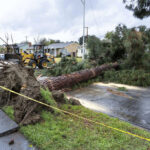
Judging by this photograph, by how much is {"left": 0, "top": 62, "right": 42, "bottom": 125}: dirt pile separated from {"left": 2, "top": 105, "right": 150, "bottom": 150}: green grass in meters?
0.20

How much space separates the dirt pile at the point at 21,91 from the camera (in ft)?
7.73

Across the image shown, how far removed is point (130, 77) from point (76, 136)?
5560 millimetres

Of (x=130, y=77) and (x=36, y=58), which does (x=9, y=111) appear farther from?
(x=36, y=58)

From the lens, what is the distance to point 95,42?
391 inches

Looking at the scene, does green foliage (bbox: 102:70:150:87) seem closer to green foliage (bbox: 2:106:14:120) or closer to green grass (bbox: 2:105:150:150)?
green grass (bbox: 2:105:150:150)

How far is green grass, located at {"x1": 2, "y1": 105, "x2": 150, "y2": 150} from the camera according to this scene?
6.08ft

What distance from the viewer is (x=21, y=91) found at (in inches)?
100

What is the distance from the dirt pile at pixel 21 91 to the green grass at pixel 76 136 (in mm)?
198

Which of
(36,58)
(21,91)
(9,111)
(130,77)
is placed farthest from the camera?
(36,58)

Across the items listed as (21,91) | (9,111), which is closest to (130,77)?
(21,91)

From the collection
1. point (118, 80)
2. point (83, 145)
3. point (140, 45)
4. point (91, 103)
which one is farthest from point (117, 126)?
point (140, 45)

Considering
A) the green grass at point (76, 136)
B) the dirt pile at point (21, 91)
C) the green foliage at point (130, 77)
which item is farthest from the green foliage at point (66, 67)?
the green grass at point (76, 136)

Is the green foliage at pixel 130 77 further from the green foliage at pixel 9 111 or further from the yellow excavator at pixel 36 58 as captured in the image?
the yellow excavator at pixel 36 58

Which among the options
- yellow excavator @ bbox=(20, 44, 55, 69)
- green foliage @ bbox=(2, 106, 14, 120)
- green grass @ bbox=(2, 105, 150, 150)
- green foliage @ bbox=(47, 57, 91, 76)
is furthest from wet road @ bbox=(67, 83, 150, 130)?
yellow excavator @ bbox=(20, 44, 55, 69)
